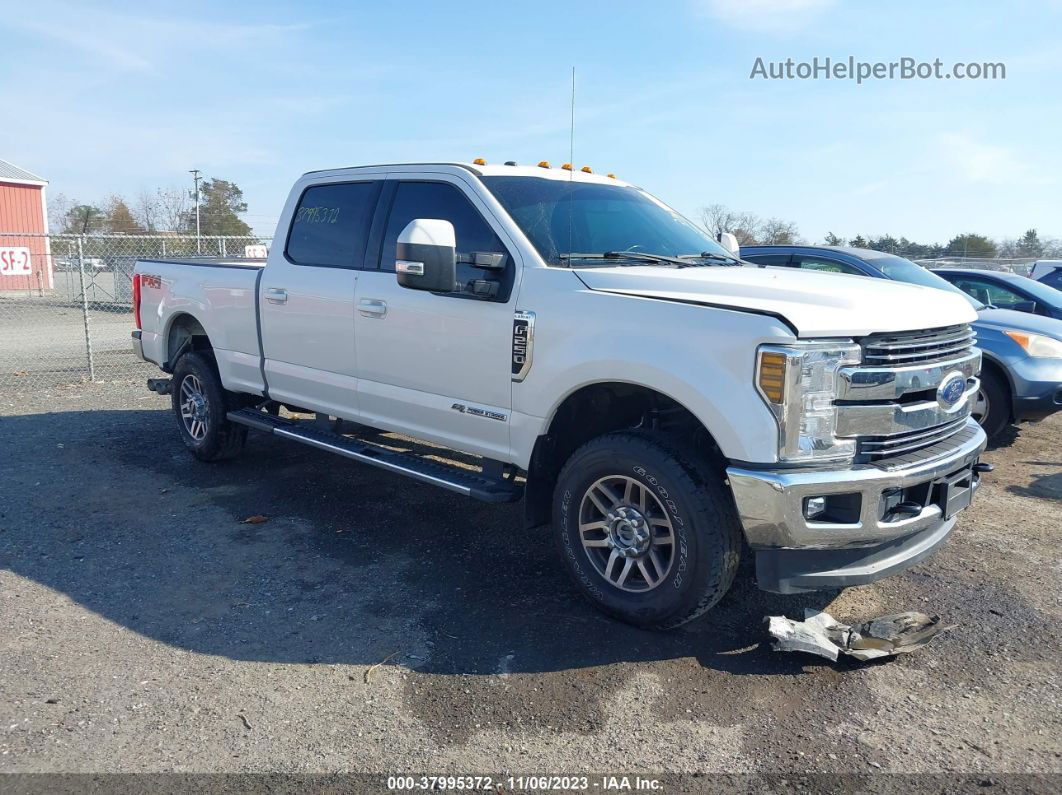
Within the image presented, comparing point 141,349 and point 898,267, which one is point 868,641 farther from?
point 141,349

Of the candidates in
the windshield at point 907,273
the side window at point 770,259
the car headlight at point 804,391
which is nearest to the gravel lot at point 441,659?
the car headlight at point 804,391

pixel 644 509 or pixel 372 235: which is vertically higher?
pixel 372 235

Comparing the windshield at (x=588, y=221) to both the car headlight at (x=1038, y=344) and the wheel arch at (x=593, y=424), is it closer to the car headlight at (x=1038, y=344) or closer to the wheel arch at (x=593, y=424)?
the wheel arch at (x=593, y=424)

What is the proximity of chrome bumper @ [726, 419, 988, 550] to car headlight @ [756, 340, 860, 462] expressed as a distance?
4.2 inches

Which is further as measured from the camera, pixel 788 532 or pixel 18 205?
pixel 18 205

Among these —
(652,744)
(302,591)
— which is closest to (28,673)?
(302,591)

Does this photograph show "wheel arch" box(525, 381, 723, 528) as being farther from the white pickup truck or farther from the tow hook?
the tow hook

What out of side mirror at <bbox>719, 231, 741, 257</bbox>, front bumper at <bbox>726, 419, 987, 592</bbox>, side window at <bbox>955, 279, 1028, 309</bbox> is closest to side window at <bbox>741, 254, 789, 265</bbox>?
side window at <bbox>955, 279, 1028, 309</bbox>

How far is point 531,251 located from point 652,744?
2.46m

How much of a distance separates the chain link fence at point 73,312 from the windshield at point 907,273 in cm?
642

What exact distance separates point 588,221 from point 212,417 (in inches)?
145

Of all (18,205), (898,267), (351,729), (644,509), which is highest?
(18,205)

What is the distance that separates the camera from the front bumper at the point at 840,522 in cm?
338

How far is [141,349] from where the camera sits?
24.8ft
